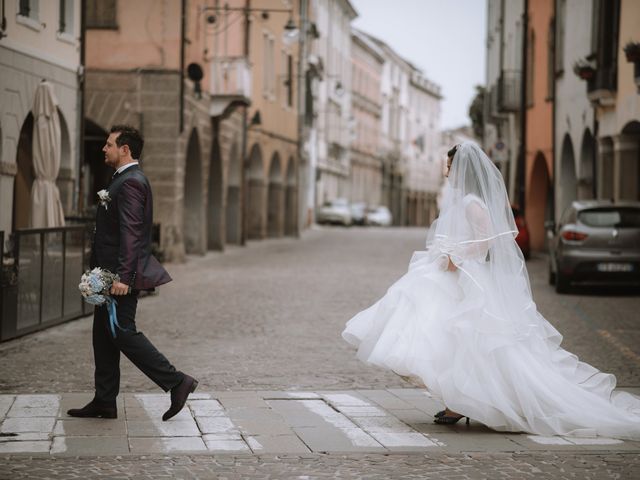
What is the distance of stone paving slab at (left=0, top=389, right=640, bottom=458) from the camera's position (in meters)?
7.85

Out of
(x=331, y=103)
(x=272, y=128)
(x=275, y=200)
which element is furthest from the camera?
(x=331, y=103)

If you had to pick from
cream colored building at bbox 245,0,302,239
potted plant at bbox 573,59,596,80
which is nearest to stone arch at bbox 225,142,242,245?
cream colored building at bbox 245,0,302,239

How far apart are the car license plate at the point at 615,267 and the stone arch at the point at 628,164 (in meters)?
6.77

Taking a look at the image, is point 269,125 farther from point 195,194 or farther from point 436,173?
point 436,173

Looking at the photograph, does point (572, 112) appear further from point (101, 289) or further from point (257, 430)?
point (101, 289)

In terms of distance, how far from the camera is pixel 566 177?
119ft

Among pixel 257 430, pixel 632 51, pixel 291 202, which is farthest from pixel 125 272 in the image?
pixel 291 202

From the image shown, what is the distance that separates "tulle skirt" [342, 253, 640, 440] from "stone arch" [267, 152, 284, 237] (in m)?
41.0

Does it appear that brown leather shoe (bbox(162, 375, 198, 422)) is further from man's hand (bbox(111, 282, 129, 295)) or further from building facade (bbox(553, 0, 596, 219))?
building facade (bbox(553, 0, 596, 219))

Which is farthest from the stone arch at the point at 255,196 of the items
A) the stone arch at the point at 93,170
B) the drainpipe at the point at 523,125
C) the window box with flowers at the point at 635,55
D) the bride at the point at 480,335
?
the bride at the point at 480,335

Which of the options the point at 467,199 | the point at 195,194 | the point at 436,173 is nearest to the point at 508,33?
the point at 195,194

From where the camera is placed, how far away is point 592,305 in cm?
1984

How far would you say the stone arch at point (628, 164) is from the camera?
2848cm

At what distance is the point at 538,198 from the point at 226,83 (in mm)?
11115
